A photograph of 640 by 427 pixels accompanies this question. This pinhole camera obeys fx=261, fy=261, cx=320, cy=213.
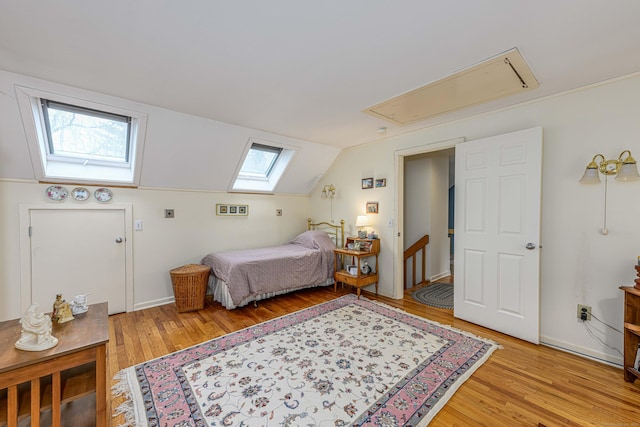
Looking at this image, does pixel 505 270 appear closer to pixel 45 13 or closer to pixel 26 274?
pixel 45 13

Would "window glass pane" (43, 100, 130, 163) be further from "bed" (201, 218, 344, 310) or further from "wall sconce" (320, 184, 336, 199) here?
"wall sconce" (320, 184, 336, 199)

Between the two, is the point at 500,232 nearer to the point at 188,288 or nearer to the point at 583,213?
the point at 583,213

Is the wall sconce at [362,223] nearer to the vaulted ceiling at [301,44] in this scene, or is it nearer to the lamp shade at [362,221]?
the lamp shade at [362,221]

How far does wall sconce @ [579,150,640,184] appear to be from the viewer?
2.04 metres

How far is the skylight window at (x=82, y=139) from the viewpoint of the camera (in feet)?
8.07

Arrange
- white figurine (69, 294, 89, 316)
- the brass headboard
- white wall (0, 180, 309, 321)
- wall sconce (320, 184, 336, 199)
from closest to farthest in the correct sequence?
white figurine (69, 294, 89, 316) → white wall (0, 180, 309, 321) → the brass headboard → wall sconce (320, 184, 336, 199)

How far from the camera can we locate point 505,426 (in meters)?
1.54

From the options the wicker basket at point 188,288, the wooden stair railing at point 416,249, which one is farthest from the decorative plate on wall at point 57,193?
the wooden stair railing at point 416,249

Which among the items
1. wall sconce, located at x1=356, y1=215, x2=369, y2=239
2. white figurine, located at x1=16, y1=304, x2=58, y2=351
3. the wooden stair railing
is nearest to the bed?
wall sconce, located at x1=356, y1=215, x2=369, y2=239

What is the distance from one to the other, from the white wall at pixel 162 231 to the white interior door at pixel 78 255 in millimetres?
125

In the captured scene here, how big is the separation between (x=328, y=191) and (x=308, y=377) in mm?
3191

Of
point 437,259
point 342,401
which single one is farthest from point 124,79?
point 437,259

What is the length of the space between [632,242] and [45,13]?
4.26 meters

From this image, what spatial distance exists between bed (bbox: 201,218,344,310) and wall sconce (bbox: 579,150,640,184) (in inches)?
117
